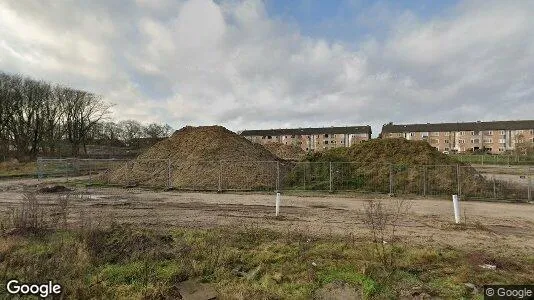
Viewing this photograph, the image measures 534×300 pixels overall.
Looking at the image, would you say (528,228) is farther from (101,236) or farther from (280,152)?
(280,152)

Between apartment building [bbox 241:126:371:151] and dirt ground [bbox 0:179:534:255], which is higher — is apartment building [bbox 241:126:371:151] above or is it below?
above

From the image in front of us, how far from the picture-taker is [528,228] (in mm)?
11664

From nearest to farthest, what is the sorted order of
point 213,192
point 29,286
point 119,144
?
point 29,286 < point 213,192 < point 119,144

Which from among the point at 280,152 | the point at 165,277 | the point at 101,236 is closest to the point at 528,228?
the point at 165,277

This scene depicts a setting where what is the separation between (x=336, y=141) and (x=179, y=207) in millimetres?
104938

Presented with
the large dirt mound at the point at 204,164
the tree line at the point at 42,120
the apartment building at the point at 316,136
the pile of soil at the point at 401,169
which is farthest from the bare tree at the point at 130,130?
the pile of soil at the point at 401,169

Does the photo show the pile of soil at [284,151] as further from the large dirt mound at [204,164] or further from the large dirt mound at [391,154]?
the large dirt mound at [391,154]

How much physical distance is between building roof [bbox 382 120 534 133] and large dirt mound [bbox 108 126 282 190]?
96.4 meters

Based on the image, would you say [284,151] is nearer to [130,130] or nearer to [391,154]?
[391,154]

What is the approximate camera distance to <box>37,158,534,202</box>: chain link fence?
21.2 meters

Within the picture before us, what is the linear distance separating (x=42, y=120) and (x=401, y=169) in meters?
64.7

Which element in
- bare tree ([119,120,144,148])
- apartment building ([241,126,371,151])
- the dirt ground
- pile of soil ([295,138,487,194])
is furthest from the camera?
apartment building ([241,126,371,151])

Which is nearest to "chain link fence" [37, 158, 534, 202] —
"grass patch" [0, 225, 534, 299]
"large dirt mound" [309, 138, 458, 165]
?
"large dirt mound" [309, 138, 458, 165]

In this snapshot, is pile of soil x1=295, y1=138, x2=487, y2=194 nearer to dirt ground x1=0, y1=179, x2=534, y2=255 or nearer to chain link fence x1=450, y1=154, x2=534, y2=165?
dirt ground x1=0, y1=179, x2=534, y2=255
